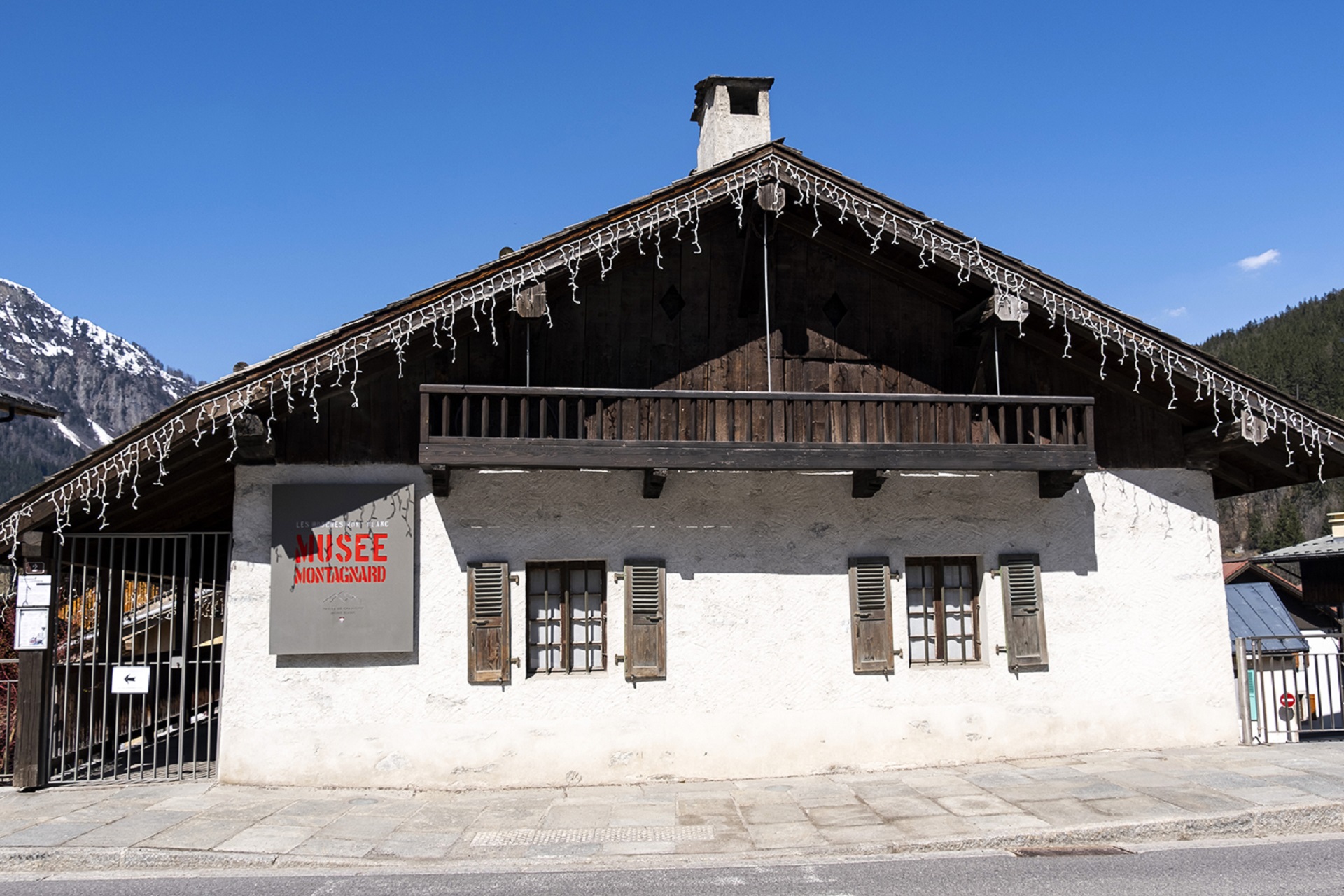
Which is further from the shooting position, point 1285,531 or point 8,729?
point 1285,531

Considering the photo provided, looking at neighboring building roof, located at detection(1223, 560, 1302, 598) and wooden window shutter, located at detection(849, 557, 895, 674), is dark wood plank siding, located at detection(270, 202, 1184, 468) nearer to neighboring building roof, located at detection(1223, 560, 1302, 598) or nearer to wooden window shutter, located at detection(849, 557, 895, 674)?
wooden window shutter, located at detection(849, 557, 895, 674)

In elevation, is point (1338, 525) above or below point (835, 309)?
below

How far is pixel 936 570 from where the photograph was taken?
11.1 metres

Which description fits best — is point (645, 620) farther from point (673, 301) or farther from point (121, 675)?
point (121, 675)

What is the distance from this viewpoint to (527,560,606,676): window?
1031 centimetres

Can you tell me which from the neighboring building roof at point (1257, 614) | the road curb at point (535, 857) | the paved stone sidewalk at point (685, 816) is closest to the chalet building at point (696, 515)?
the paved stone sidewalk at point (685, 816)

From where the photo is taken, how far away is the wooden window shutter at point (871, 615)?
34.3 feet

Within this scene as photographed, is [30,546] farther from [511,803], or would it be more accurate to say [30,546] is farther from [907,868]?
[907,868]

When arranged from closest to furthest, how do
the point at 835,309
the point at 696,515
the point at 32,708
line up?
1. the point at 32,708
2. the point at 696,515
3. the point at 835,309

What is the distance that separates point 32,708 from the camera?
9.61 meters

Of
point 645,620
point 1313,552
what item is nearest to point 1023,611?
point 645,620

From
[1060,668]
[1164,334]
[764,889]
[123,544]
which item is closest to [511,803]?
[764,889]

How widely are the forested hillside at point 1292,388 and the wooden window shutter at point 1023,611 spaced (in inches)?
3290

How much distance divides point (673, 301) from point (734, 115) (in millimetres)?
3027
